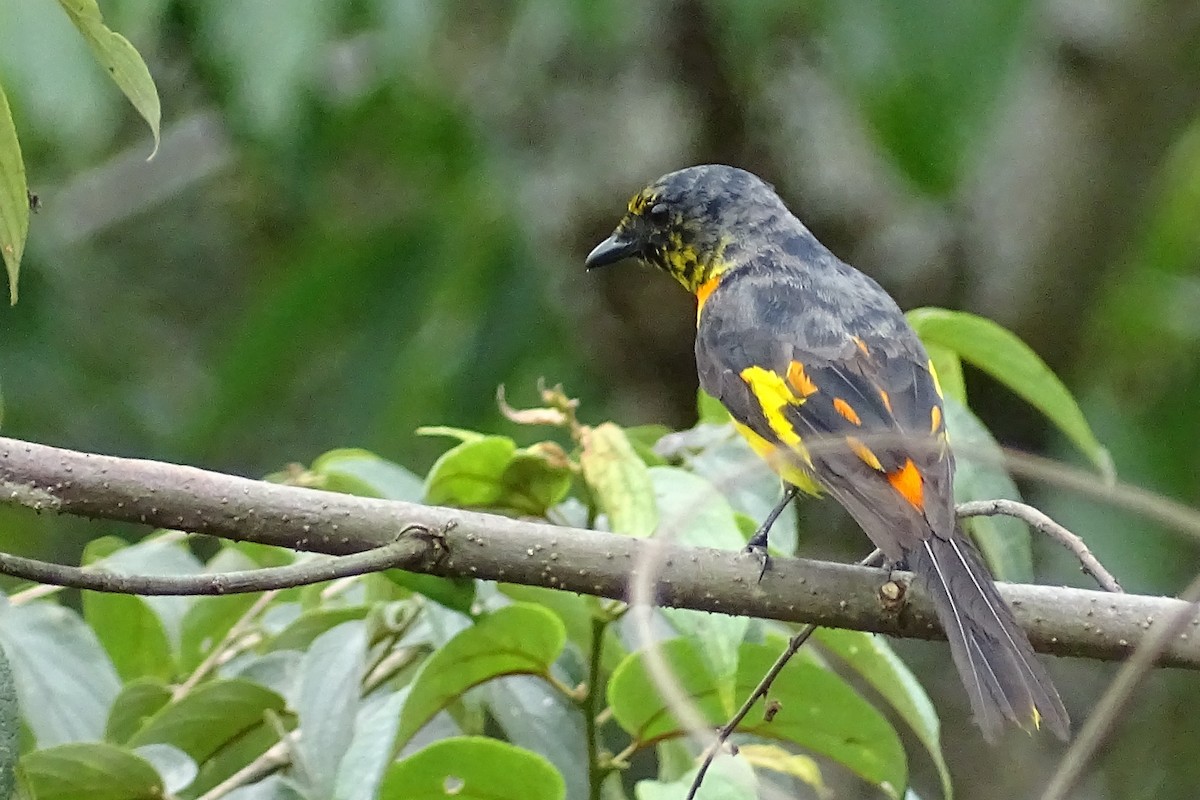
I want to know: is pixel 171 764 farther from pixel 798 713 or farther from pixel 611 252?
pixel 611 252

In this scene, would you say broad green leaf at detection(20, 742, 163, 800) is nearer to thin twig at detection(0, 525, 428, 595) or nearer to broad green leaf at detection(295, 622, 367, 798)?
broad green leaf at detection(295, 622, 367, 798)

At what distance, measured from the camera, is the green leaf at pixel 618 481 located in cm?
181

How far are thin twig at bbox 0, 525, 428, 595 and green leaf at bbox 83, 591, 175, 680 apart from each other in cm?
70

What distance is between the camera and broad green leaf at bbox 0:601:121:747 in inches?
75.2

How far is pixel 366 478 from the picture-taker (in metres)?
2.21

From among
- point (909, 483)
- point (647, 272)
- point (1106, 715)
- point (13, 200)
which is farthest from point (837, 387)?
point (647, 272)

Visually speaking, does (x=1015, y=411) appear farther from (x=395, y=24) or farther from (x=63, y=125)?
(x=63, y=125)

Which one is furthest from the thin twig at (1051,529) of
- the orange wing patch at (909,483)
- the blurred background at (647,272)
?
the blurred background at (647,272)

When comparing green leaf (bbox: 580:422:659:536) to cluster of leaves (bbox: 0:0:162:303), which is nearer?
cluster of leaves (bbox: 0:0:162:303)

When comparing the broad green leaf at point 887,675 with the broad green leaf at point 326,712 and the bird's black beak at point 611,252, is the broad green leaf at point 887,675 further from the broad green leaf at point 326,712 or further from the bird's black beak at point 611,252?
the bird's black beak at point 611,252

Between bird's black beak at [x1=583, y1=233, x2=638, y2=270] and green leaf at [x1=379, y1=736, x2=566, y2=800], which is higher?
bird's black beak at [x1=583, y1=233, x2=638, y2=270]

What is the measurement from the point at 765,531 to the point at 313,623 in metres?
0.66

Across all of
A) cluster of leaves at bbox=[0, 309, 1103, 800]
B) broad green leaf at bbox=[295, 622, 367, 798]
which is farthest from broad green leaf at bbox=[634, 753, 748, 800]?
broad green leaf at bbox=[295, 622, 367, 798]

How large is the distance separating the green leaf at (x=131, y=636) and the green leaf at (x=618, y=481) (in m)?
0.75
